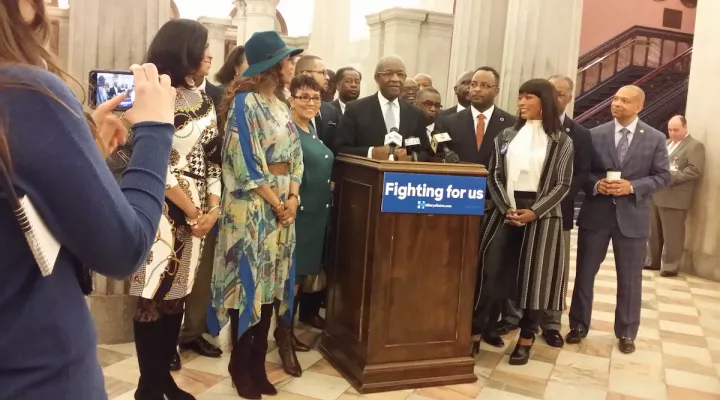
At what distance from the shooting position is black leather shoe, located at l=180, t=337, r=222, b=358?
3.29 m

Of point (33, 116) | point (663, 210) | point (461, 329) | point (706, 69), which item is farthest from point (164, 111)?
point (706, 69)

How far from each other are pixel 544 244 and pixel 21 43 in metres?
2.96

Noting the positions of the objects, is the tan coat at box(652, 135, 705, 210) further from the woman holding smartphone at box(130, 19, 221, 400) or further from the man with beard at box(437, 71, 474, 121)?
the woman holding smartphone at box(130, 19, 221, 400)

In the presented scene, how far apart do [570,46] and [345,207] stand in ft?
8.95

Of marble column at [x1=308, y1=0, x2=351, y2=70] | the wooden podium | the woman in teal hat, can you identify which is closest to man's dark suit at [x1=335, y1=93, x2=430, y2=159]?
the wooden podium

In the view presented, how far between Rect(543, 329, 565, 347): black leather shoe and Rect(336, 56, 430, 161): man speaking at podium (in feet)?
4.44

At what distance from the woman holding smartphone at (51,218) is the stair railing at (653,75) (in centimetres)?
1203

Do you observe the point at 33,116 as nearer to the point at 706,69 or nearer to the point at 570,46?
the point at 570,46

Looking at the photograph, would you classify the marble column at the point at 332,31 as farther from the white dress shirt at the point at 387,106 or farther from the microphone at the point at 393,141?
the microphone at the point at 393,141

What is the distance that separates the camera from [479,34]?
5.79 metres

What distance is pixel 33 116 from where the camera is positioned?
0.72 metres

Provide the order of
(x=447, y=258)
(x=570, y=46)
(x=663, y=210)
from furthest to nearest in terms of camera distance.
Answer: (x=663, y=210)
(x=570, y=46)
(x=447, y=258)

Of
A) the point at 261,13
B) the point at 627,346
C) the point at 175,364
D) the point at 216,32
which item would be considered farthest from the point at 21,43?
the point at 216,32

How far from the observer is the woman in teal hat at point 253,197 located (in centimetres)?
261
